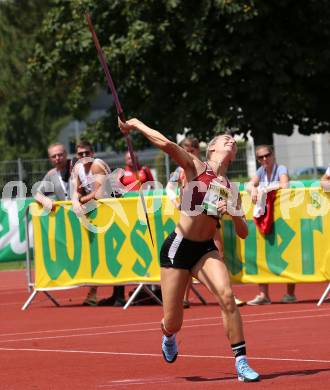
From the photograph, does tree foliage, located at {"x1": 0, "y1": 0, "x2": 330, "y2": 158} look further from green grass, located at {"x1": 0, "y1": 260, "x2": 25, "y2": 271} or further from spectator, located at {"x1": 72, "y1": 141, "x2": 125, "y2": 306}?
spectator, located at {"x1": 72, "y1": 141, "x2": 125, "y2": 306}

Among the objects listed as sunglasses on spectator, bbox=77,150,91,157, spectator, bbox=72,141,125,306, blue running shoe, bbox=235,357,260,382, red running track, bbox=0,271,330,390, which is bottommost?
red running track, bbox=0,271,330,390

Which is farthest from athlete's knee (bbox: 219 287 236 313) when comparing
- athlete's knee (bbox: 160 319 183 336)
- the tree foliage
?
the tree foliage

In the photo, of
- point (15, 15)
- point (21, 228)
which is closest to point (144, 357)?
point (21, 228)

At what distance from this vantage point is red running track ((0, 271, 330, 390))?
30.8 feet

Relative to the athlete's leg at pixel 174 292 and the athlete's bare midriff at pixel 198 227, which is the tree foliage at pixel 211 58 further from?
the athlete's leg at pixel 174 292

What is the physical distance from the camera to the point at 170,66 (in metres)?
30.7

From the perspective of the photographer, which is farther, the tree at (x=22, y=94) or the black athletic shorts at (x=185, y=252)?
the tree at (x=22, y=94)

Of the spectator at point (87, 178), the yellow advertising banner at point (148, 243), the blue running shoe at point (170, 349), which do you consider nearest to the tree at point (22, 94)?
the yellow advertising banner at point (148, 243)

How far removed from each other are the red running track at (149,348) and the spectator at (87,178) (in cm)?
148

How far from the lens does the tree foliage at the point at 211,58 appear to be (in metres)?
29.2

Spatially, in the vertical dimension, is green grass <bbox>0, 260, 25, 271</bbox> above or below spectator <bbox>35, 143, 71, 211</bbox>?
below

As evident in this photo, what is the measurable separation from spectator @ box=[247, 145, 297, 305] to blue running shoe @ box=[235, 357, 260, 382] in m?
6.62

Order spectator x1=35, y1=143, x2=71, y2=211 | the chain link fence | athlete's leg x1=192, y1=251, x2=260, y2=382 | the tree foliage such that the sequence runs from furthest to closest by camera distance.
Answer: the tree foliage → the chain link fence → spectator x1=35, y1=143, x2=71, y2=211 → athlete's leg x1=192, y1=251, x2=260, y2=382

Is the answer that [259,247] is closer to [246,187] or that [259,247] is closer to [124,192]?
[246,187]
